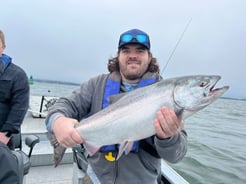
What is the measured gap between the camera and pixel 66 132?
7.66 feet

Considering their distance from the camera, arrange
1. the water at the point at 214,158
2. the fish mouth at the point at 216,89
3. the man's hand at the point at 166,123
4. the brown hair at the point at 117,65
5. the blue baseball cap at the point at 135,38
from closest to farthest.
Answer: the man's hand at the point at 166,123, the fish mouth at the point at 216,89, the blue baseball cap at the point at 135,38, the brown hair at the point at 117,65, the water at the point at 214,158

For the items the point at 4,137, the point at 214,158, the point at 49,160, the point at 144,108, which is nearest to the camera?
the point at 144,108

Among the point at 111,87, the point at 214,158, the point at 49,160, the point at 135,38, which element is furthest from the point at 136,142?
the point at 214,158

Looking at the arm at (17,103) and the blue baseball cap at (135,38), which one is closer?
the blue baseball cap at (135,38)

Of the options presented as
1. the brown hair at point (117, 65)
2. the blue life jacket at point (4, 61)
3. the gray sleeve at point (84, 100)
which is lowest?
the blue life jacket at point (4, 61)

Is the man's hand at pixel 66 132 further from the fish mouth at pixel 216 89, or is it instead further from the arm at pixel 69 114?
the fish mouth at pixel 216 89

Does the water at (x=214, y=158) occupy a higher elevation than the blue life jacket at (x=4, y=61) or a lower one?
lower

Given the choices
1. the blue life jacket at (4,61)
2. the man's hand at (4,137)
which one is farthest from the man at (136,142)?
the blue life jacket at (4,61)

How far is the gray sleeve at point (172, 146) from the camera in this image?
2.33 metres

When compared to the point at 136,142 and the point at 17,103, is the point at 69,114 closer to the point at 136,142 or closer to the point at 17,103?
the point at 136,142

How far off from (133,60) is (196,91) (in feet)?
2.39

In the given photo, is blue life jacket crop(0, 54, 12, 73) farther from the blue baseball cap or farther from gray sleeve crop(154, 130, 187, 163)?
gray sleeve crop(154, 130, 187, 163)

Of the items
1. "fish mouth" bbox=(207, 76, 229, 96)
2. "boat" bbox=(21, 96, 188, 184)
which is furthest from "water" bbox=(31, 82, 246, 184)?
"fish mouth" bbox=(207, 76, 229, 96)

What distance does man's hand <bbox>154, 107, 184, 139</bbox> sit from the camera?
213 cm
